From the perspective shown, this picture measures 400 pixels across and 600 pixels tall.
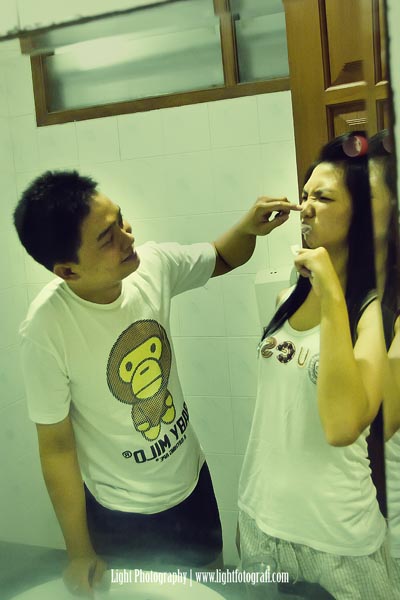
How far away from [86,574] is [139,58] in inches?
21.6

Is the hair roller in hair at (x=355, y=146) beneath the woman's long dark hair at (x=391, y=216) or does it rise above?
above

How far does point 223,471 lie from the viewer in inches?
25.1

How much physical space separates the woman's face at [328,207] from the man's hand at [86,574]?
402 mm

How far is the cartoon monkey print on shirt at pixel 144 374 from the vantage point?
615mm

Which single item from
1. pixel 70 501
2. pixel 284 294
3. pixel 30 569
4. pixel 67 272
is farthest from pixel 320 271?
pixel 30 569

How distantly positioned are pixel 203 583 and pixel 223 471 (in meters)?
0.12

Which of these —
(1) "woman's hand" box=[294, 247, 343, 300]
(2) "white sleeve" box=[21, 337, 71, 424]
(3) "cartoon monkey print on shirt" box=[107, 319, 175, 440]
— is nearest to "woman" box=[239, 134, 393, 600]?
(1) "woman's hand" box=[294, 247, 343, 300]

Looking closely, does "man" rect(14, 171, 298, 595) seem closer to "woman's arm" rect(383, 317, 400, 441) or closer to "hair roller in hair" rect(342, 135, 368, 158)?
"hair roller in hair" rect(342, 135, 368, 158)

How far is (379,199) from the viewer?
2.01 feet

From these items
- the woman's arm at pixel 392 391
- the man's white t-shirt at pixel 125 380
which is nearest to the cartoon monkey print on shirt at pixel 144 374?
the man's white t-shirt at pixel 125 380

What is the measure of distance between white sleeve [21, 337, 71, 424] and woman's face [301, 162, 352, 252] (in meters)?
0.28

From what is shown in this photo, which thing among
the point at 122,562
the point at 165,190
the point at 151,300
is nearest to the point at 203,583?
the point at 122,562

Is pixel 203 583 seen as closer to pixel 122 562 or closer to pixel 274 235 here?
pixel 122 562

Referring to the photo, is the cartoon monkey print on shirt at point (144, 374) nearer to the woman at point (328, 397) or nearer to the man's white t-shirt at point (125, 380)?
the man's white t-shirt at point (125, 380)
